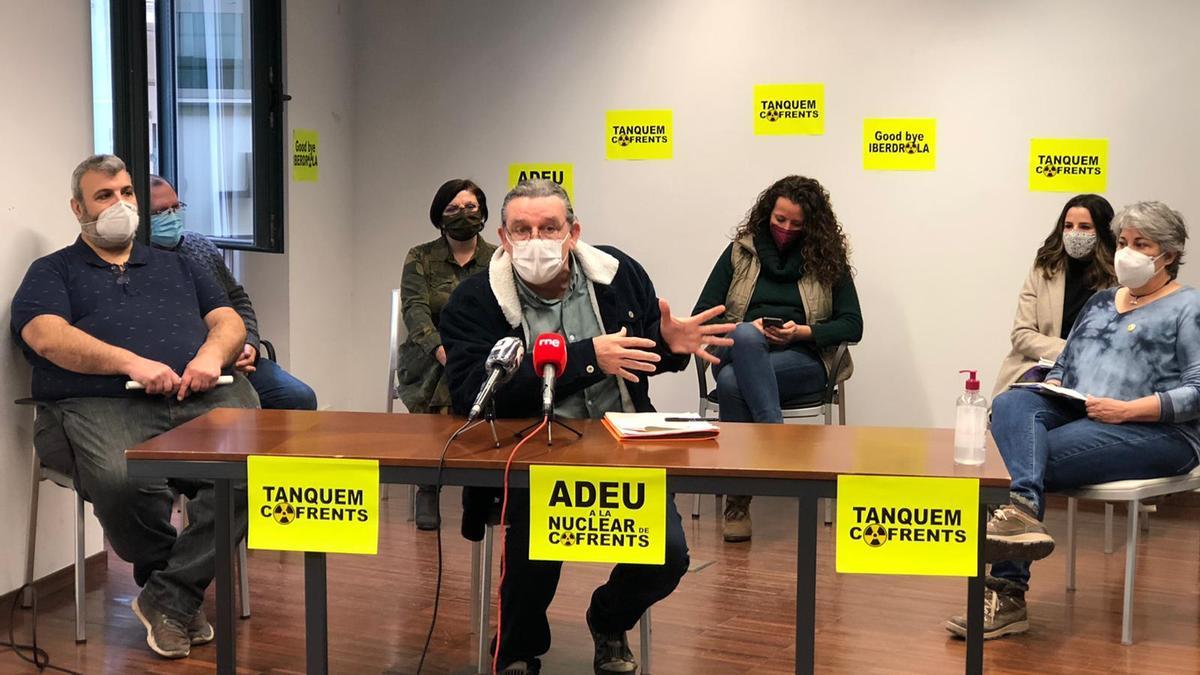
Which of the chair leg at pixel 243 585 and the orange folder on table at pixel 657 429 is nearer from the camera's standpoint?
the orange folder on table at pixel 657 429

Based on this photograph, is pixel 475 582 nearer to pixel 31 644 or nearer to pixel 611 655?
pixel 611 655

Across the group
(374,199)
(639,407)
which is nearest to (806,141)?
(374,199)

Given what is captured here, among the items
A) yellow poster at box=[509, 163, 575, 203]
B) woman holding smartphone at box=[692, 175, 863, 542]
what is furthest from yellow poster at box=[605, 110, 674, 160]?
woman holding smartphone at box=[692, 175, 863, 542]

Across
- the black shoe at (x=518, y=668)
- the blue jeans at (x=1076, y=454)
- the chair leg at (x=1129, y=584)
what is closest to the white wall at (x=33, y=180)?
the black shoe at (x=518, y=668)

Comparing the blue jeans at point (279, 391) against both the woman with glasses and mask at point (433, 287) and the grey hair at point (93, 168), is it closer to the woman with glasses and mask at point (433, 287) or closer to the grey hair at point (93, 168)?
the woman with glasses and mask at point (433, 287)

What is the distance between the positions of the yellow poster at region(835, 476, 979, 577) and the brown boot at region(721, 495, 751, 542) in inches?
85.8

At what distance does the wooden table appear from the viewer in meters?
2.19

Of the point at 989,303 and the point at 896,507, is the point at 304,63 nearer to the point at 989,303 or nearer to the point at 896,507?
the point at 989,303

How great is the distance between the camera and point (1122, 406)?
3387 mm

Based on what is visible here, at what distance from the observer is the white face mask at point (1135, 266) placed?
11.4 feet

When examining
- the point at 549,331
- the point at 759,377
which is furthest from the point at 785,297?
the point at 549,331

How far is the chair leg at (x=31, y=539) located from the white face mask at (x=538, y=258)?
1.61m

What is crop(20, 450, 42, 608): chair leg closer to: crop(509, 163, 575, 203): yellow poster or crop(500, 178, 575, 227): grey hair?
crop(500, 178, 575, 227): grey hair

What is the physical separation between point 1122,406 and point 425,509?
7.93ft
